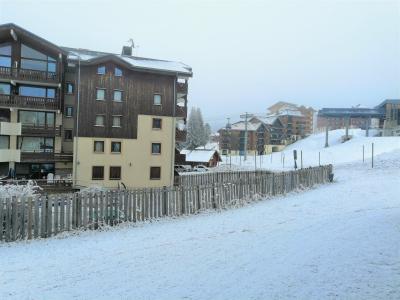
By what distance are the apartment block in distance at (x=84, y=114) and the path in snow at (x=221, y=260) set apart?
76.7ft

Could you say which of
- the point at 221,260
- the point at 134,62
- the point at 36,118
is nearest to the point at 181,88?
the point at 134,62

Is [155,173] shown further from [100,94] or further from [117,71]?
[117,71]

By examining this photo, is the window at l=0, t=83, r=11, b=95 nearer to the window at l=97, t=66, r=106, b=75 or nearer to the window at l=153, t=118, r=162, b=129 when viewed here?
the window at l=97, t=66, r=106, b=75

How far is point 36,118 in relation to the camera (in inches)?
1421

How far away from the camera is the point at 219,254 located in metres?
9.35

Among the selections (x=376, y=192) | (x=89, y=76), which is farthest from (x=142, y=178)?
(x=376, y=192)

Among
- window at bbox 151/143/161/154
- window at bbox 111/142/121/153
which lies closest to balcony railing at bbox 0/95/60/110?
window at bbox 111/142/121/153

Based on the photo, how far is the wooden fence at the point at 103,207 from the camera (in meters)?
11.9

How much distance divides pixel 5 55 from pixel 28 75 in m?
2.62

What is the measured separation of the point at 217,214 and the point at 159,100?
23948 mm

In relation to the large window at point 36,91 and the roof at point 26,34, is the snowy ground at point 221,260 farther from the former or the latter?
the large window at point 36,91

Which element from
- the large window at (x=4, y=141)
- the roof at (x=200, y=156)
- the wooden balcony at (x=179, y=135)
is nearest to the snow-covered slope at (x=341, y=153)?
the roof at (x=200, y=156)

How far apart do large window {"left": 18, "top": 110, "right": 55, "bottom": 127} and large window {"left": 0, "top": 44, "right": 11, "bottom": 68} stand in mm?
4385

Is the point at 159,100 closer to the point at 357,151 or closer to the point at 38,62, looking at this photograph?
the point at 38,62
